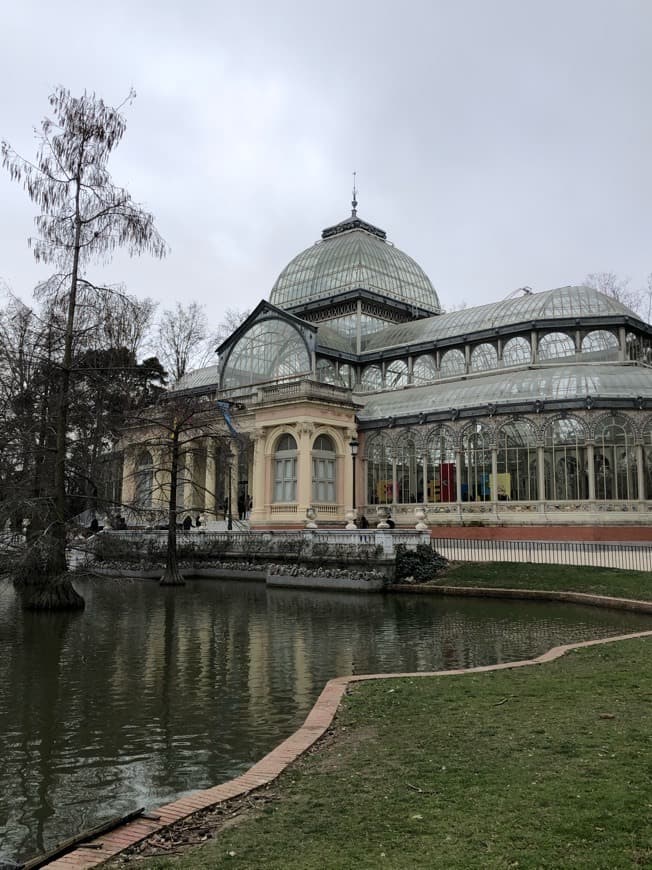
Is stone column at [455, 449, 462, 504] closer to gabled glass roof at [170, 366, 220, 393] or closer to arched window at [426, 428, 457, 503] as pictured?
arched window at [426, 428, 457, 503]

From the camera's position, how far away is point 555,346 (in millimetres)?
37500

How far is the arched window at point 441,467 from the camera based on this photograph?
1389 inches

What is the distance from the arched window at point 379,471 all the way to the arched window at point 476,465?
4572 mm

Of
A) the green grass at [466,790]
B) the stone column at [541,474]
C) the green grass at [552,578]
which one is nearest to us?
the green grass at [466,790]

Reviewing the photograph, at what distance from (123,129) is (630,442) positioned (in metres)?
24.0

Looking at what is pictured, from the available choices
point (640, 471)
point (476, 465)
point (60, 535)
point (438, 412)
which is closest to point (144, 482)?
point (60, 535)

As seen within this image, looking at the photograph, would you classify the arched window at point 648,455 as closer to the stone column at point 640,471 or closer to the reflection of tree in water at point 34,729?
the stone column at point 640,471

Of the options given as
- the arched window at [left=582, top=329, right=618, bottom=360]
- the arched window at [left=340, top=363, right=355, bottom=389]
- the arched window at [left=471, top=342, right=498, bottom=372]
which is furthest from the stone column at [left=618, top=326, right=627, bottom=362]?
the arched window at [left=340, top=363, right=355, bottom=389]

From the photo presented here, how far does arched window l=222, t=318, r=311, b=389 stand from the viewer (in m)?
41.9

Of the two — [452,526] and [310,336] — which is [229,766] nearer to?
[452,526]

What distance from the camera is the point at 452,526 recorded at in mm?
33844

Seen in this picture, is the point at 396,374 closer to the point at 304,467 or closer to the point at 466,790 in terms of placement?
the point at 304,467

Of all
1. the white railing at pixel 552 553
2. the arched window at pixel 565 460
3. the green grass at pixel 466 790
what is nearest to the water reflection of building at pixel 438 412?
the arched window at pixel 565 460

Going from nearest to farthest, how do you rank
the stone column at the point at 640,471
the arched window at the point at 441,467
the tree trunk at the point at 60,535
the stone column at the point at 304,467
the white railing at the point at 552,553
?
the tree trunk at the point at 60,535 → the white railing at the point at 552,553 → the stone column at the point at 640,471 → the arched window at the point at 441,467 → the stone column at the point at 304,467
